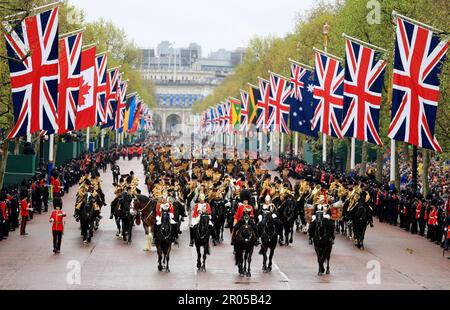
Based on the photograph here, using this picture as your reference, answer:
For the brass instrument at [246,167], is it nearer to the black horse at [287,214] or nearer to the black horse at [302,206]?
the black horse at [302,206]

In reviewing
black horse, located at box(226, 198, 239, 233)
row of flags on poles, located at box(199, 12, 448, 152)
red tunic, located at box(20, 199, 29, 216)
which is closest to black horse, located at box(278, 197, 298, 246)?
black horse, located at box(226, 198, 239, 233)

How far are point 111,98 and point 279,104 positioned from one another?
9650 mm

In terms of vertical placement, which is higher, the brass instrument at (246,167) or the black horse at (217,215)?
the brass instrument at (246,167)

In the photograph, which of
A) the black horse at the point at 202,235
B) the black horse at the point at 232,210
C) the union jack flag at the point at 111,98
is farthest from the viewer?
the union jack flag at the point at 111,98

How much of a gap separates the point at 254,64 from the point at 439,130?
79755 millimetres

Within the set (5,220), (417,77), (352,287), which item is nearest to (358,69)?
(417,77)

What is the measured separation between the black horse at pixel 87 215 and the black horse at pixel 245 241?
757cm

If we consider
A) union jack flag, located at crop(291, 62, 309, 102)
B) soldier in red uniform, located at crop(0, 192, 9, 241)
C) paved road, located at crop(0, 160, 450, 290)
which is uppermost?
union jack flag, located at crop(291, 62, 309, 102)

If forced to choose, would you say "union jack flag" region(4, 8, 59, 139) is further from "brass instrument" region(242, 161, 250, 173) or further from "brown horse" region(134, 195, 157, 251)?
"brass instrument" region(242, 161, 250, 173)

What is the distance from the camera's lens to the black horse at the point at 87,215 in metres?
30.9

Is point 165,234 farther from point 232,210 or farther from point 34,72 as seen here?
point 34,72

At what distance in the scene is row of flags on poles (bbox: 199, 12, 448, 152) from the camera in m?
31.0

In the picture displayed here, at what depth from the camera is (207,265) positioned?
86.7 ft

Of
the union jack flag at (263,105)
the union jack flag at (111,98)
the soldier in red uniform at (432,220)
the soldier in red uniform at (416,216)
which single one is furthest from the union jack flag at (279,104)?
the soldier in red uniform at (432,220)
